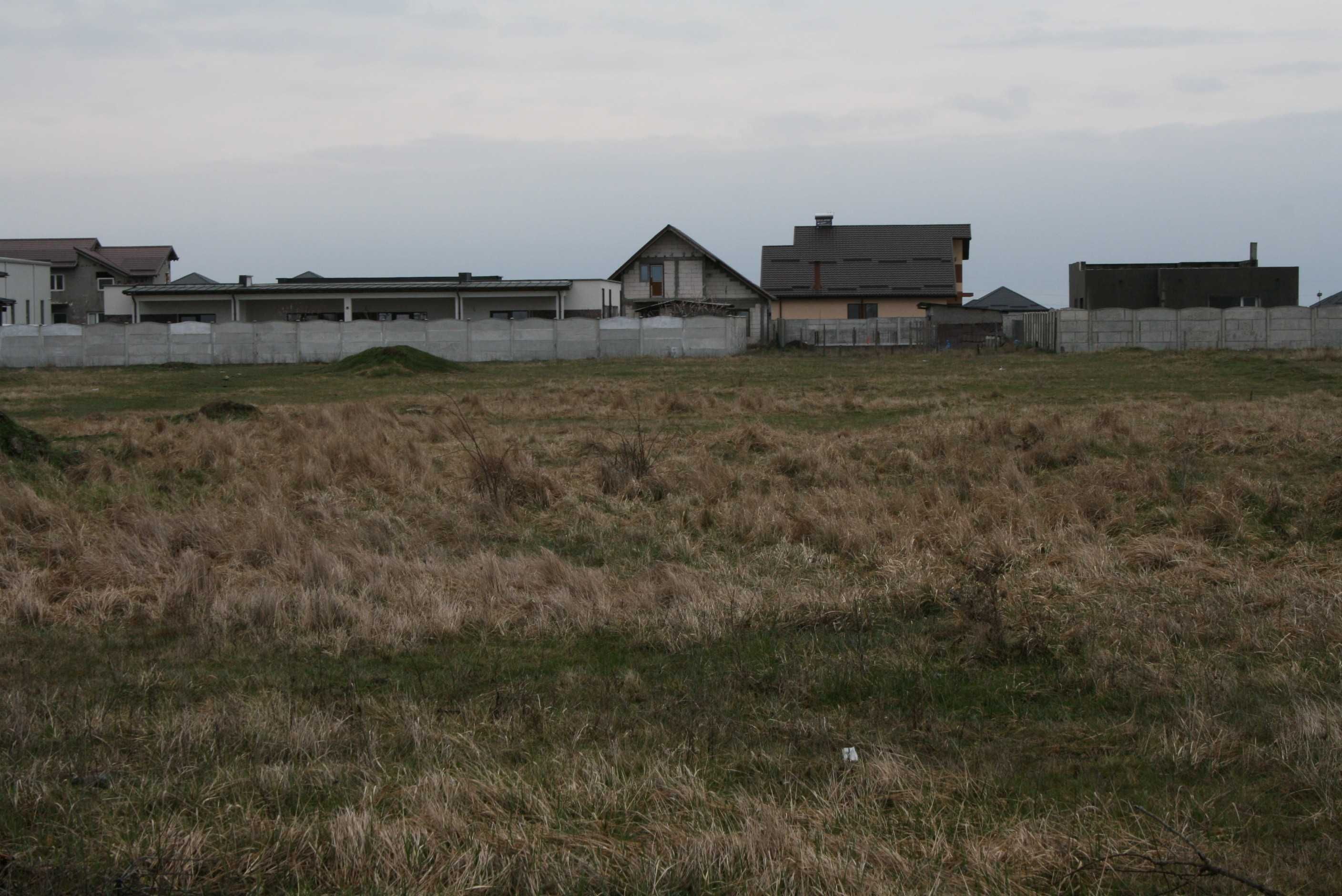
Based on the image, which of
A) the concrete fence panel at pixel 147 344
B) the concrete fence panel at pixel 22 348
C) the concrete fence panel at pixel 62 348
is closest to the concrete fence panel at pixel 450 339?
the concrete fence panel at pixel 147 344

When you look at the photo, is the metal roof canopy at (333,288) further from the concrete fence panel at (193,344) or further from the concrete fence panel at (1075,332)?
the concrete fence panel at (1075,332)

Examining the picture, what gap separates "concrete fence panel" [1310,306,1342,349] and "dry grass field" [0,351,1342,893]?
38.9 meters

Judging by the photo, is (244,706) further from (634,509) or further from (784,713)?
(634,509)

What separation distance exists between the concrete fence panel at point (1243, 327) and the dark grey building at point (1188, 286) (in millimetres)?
9732

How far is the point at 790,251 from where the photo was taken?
72688mm

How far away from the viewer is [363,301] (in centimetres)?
6794

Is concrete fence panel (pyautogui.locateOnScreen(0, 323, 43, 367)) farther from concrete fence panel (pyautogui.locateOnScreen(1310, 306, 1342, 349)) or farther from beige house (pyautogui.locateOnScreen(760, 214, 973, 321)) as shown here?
concrete fence panel (pyautogui.locateOnScreen(1310, 306, 1342, 349))

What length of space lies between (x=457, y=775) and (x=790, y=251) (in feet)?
229

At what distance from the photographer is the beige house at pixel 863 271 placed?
7062 cm

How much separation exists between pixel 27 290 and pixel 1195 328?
6567cm

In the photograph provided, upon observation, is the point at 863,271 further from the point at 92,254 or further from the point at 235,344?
Result: the point at 92,254

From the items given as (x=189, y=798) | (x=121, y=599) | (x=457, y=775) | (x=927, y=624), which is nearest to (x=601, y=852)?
(x=457, y=775)

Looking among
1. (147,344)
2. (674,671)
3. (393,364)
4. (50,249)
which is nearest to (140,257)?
(50,249)

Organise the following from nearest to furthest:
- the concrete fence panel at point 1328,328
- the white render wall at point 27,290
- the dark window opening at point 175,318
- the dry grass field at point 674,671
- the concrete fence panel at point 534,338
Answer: the dry grass field at point 674,671
the concrete fence panel at point 1328,328
the concrete fence panel at point 534,338
the dark window opening at point 175,318
the white render wall at point 27,290
